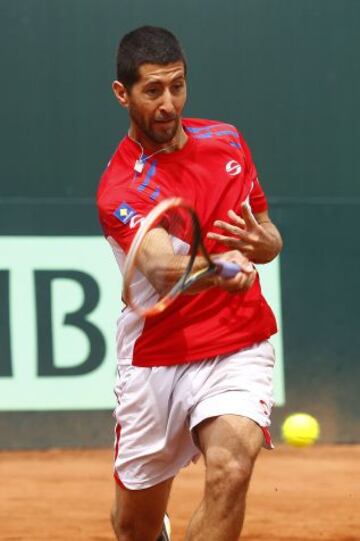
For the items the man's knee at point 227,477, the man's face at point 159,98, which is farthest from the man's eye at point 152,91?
the man's knee at point 227,477

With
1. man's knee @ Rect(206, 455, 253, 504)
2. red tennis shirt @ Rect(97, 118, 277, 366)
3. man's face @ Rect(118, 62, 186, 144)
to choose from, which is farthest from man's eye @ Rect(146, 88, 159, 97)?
man's knee @ Rect(206, 455, 253, 504)

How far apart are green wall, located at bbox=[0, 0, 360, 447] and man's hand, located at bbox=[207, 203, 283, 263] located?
360 cm

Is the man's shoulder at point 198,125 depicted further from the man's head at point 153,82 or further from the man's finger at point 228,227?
the man's finger at point 228,227

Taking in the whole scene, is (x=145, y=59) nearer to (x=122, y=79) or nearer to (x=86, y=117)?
(x=122, y=79)

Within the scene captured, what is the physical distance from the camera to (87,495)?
22.7 feet

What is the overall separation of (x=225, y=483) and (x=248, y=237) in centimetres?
82

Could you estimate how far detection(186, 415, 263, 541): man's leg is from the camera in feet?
13.8

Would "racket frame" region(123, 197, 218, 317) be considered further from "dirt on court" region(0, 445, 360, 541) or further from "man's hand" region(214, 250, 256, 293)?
"dirt on court" region(0, 445, 360, 541)

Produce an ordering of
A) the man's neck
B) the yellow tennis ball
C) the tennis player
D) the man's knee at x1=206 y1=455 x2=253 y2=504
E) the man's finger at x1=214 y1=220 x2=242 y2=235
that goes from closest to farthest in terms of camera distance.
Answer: the man's knee at x1=206 y1=455 x2=253 y2=504, the man's finger at x1=214 y1=220 x2=242 y2=235, the tennis player, the man's neck, the yellow tennis ball

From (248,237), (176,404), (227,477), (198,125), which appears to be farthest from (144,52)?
(227,477)

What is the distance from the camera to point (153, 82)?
4.52 m

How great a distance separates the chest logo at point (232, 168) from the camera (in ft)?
15.2

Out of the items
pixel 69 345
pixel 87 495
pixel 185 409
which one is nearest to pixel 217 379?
pixel 185 409

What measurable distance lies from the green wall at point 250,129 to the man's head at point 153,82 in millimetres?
3460
